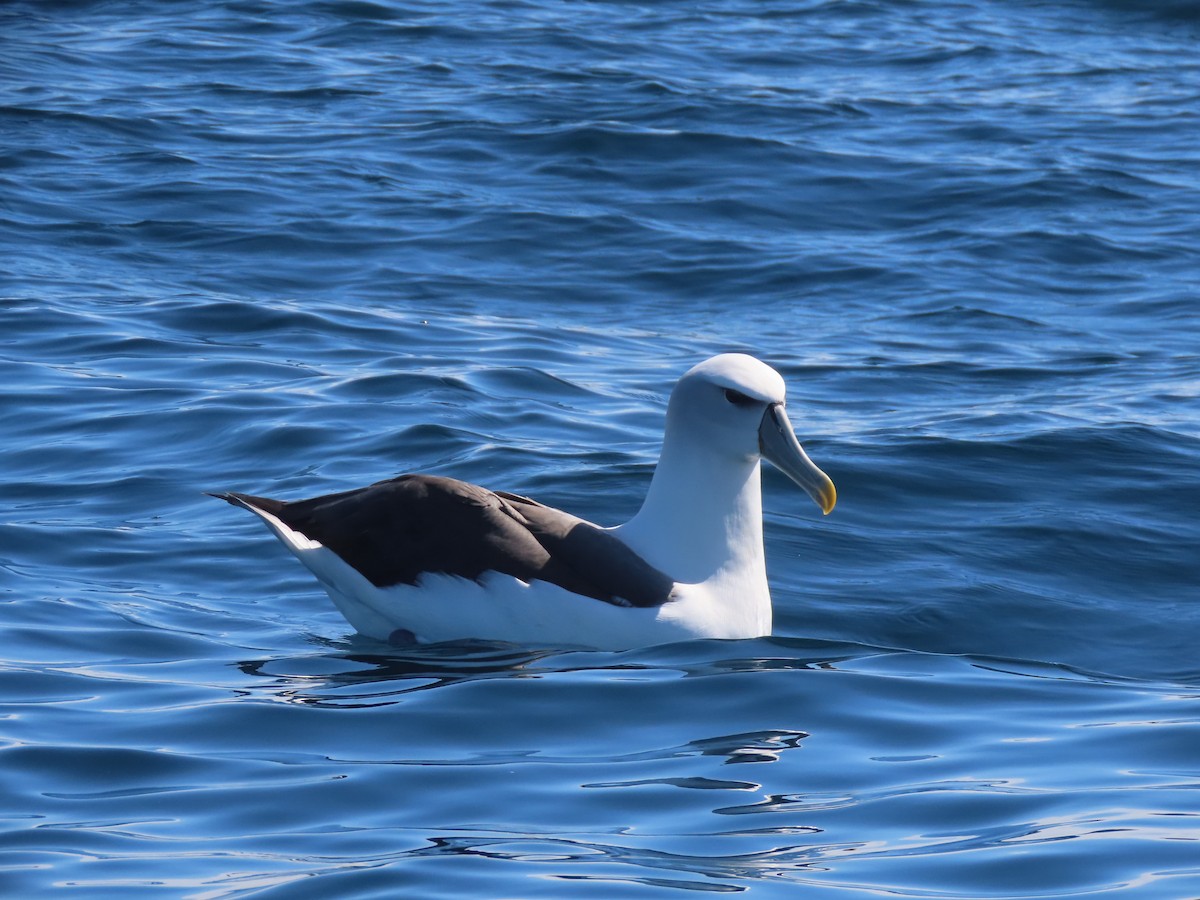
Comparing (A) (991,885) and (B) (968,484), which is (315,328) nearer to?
(B) (968,484)

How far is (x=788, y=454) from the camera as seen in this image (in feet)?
25.3

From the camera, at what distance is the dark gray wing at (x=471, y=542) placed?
7254 millimetres

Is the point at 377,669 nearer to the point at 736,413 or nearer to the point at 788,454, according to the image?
the point at 736,413

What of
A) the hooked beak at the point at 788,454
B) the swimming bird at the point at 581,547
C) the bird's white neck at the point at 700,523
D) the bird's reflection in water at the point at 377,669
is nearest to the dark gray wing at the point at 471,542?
the swimming bird at the point at 581,547

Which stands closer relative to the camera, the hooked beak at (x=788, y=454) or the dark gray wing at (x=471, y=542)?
the dark gray wing at (x=471, y=542)

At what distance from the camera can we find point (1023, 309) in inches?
553

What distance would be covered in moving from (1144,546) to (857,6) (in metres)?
17.8

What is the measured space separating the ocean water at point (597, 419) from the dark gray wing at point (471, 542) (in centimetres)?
35

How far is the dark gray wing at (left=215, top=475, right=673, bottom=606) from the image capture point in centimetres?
725

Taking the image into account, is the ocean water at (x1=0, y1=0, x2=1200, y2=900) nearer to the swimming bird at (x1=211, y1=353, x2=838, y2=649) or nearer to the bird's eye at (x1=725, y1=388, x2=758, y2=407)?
the swimming bird at (x1=211, y1=353, x2=838, y2=649)

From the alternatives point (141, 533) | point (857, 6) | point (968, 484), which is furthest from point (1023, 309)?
point (857, 6)

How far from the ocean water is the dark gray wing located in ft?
1.15

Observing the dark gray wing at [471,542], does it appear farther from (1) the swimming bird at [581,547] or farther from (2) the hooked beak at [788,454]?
(2) the hooked beak at [788,454]

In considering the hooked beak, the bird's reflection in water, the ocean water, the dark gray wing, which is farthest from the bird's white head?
the bird's reflection in water
